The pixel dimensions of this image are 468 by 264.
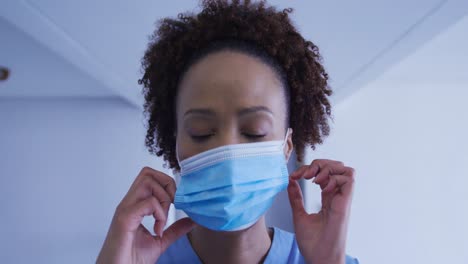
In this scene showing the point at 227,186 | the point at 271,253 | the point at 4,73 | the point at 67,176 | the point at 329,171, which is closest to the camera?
the point at 227,186

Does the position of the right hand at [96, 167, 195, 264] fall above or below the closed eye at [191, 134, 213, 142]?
below

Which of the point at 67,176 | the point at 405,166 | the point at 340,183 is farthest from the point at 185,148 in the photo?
the point at 405,166

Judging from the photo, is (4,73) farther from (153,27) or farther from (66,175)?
(153,27)

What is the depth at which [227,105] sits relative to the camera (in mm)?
729

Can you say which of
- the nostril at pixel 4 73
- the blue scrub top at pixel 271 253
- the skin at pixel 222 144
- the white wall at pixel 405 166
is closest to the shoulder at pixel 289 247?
the blue scrub top at pixel 271 253

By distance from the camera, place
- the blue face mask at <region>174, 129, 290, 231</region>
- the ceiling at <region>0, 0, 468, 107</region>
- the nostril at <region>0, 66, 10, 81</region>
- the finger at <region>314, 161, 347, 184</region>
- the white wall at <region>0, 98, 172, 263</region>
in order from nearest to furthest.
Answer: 1. the blue face mask at <region>174, 129, 290, 231</region>
2. the finger at <region>314, 161, 347, 184</region>
3. the ceiling at <region>0, 0, 468, 107</region>
4. the nostril at <region>0, 66, 10, 81</region>
5. the white wall at <region>0, 98, 172, 263</region>

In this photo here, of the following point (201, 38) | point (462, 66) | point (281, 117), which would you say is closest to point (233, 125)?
point (281, 117)

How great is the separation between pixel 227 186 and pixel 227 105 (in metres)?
0.19

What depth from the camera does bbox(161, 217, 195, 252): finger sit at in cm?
81

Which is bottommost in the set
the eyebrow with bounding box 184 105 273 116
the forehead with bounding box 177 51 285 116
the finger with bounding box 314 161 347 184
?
the finger with bounding box 314 161 347 184

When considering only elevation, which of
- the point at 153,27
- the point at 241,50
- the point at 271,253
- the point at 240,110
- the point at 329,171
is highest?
the point at 153,27

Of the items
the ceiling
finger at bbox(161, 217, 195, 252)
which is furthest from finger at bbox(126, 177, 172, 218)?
the ceiling

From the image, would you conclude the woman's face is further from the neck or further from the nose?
the neck

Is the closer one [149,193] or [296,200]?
[149,193]
